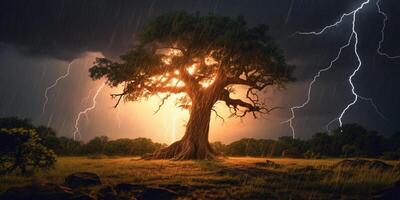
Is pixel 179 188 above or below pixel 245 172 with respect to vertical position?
below

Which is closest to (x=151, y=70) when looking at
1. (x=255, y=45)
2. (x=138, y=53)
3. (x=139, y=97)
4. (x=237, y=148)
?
(x=138, y=53)

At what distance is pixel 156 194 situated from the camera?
1316cm

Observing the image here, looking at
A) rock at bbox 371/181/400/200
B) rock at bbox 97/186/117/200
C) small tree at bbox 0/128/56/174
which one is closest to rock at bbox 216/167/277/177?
rock at bbox 371/181/400/200

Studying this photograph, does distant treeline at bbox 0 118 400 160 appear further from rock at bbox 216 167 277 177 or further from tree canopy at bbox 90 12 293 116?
rock at bbox 216 167 277 177

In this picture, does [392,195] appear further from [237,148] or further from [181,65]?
[237,148]

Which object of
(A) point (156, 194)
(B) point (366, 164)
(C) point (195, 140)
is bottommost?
(A) point (156, 194)

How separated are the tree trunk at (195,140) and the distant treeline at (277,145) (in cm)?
782

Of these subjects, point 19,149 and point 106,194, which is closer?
point 106,194

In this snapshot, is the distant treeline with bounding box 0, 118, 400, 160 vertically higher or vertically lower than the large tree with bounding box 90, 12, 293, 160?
lower

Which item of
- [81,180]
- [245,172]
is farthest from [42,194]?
[245,172]

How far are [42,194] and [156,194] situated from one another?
3.14m

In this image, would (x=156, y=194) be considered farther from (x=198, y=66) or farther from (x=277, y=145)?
(x=277, y=145)

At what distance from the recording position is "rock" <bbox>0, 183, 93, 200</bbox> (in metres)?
11.7

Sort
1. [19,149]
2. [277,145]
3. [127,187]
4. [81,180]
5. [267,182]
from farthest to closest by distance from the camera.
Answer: [277,145], [19,149], [267,182], [81,180], [127,187]
